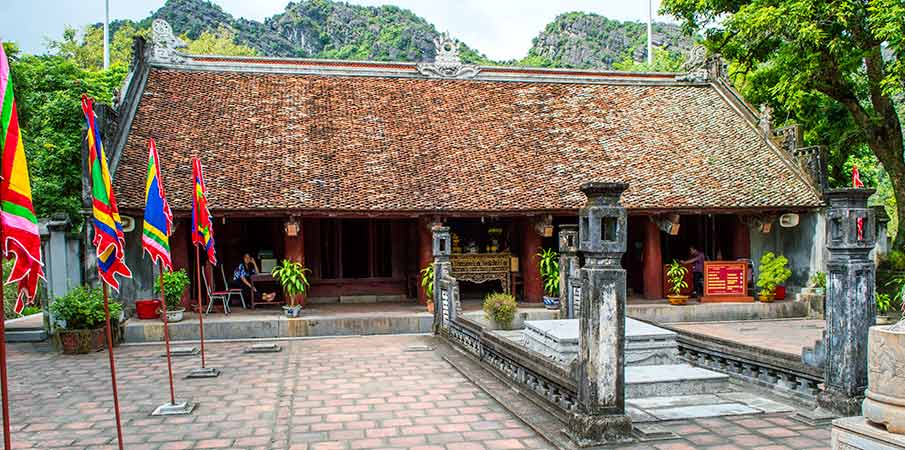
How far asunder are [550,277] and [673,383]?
7.11m

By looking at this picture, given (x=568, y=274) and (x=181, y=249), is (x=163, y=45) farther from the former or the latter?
(x=568, y=274)

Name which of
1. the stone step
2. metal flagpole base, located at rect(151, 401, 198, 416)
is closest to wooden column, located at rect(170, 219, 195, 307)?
metal flagpole base, located at rect(151, 401, 198, 416)

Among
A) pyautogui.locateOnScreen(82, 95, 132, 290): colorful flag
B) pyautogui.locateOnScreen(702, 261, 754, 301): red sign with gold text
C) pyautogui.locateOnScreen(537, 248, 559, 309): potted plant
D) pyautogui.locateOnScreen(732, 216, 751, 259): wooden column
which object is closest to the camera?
pyautogui.locateOnScreen(82, 95, 132, 290): colorful flag

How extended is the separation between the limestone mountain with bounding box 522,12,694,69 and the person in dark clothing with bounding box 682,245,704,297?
4613 centimetres

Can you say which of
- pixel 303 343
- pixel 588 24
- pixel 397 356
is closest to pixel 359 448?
pixel 397 356

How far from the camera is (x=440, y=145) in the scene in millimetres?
16141

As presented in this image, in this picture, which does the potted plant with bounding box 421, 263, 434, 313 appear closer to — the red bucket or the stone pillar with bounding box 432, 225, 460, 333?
the stone pillar with bounding box 432, 225, 460, 333

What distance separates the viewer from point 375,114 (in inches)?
671

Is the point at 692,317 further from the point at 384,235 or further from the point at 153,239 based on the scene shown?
the point at 153,239

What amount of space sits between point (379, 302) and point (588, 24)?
56.1m

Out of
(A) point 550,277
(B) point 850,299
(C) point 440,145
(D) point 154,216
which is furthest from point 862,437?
(C) point 440,145

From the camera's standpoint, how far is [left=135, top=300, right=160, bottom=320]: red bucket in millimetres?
13172

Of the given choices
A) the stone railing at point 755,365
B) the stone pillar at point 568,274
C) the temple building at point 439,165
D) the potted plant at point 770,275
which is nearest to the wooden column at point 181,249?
the temple building at point 439,165

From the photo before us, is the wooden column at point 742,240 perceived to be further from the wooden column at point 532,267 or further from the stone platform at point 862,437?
the stone platform at point 862,437
